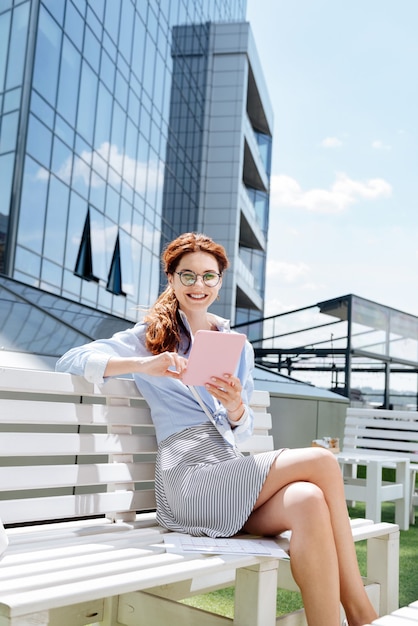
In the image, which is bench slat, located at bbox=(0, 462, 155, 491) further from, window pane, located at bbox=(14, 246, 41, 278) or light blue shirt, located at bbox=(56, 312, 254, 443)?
window pane, located at bbox=(14, 246, 41, 278)

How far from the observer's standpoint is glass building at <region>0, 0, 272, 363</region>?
14.3m

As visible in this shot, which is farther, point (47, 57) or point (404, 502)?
point (47, 57)

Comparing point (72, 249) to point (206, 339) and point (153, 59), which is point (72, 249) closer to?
point (153, 59)

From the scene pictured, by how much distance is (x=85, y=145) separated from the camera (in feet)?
56.3

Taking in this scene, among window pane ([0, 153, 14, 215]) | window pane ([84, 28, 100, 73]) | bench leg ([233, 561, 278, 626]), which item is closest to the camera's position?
bench leg ([233, 561, 278, 626])

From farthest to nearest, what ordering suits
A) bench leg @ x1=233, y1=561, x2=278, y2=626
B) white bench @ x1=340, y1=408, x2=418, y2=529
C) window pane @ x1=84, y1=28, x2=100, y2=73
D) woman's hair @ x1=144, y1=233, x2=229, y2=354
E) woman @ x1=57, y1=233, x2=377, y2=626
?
window pane @ x1=84, y1=28, x2=100, y2=73 → white bench @ x1=340, y1=408, x2=418, y2=529 → woman's hair @ x1=144, y1=233, x2=229, y2=354 → woman @ x1=57, y1=233, x2=377, y2=626 → bench leg @ x1=233, y1=561, x2=278, y2=626

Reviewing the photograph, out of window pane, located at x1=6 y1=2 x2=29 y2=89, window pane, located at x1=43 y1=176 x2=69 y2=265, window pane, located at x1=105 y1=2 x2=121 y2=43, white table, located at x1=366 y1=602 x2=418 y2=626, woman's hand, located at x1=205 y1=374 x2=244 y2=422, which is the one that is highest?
window pane, located at x1=105 y1=2 x2=121 y2=43

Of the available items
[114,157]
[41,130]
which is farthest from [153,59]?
[41,130]

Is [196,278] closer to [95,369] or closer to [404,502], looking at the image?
[95,369]

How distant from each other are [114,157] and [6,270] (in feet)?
21.1

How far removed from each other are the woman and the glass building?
135 inches

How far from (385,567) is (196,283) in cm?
149

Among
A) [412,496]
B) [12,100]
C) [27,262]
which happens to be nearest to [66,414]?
[412,496]

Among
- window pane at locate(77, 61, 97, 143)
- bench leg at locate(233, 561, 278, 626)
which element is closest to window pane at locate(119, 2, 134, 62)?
window pane at locate(77, 61, 97, 143)
